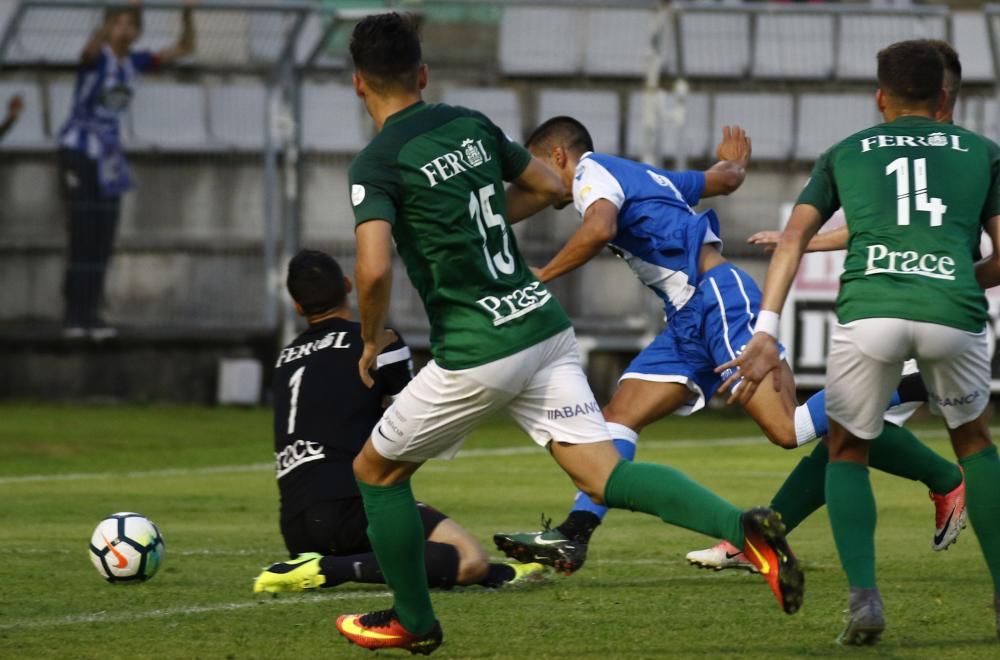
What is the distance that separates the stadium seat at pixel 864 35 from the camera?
691 inches

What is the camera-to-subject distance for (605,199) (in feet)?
24.7

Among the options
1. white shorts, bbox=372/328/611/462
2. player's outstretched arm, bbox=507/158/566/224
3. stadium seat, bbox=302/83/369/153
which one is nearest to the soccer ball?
white shorts, bbox=372/328/611/462

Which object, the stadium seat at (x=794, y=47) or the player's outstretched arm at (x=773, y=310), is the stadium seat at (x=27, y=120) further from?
the player's outstretched arm at (x=773, y=310)

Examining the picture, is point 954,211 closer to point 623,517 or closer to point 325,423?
point 325,423

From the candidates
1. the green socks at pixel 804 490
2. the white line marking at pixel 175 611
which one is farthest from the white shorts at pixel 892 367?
the white line marking at pixel 175 611

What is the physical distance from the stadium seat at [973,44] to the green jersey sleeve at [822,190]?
476 inches

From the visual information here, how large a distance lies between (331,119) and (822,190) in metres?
12.3

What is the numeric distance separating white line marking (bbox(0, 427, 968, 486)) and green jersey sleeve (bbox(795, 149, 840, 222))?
8.01 metres

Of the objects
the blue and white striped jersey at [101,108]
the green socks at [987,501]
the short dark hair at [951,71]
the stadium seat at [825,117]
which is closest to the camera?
the green socks at [987,501]

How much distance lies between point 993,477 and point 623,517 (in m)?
4.85

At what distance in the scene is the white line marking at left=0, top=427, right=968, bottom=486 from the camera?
42.0 feet

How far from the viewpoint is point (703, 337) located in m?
8.11

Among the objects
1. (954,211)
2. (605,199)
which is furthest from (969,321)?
(605,199)

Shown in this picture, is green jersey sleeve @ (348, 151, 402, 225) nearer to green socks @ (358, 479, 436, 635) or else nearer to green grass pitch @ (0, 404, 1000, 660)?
green socks @ (358, 479, 436, 635)
